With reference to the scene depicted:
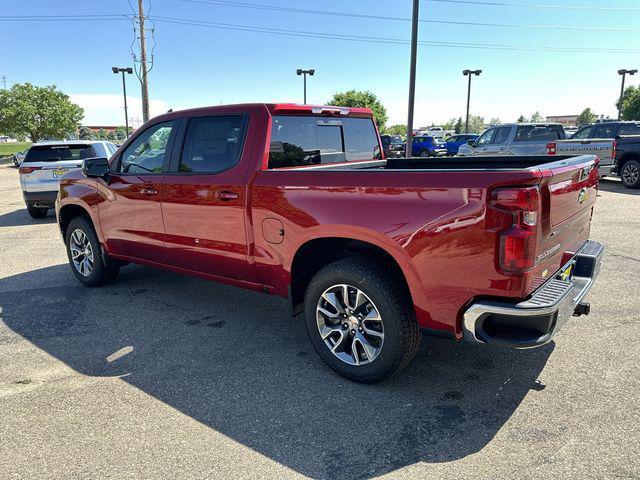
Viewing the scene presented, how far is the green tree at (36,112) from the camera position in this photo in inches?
1752

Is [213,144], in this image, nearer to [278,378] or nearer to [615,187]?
[278,378]

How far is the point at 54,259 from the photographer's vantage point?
23.3 ft

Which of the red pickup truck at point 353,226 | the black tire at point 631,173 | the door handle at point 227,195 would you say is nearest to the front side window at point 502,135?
the black tire at point 631,173

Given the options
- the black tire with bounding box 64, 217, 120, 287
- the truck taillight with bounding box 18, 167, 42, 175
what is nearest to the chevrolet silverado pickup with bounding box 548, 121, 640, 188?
the black tire with bounding box 64, 217, 120, 287

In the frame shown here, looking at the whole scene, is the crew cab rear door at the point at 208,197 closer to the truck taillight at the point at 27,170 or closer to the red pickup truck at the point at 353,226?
the red pickup truck at the point at 353,226

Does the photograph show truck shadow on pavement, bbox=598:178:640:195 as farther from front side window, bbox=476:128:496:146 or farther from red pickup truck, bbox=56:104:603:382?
red pickup truck, bbox=56:104:603:382

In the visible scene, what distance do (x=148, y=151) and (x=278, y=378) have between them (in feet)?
8.55

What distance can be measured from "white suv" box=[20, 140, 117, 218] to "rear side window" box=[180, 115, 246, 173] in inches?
281

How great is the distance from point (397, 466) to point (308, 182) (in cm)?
183

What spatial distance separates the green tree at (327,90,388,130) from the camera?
2164 inches

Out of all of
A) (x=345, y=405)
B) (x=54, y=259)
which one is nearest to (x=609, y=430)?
(x=345, y=405)

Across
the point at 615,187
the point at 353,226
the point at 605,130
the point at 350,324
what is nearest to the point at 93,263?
the point at 350,324

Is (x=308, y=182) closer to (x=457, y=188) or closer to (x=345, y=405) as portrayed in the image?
(x=457, y=188)

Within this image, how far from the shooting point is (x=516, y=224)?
8.32 ft
